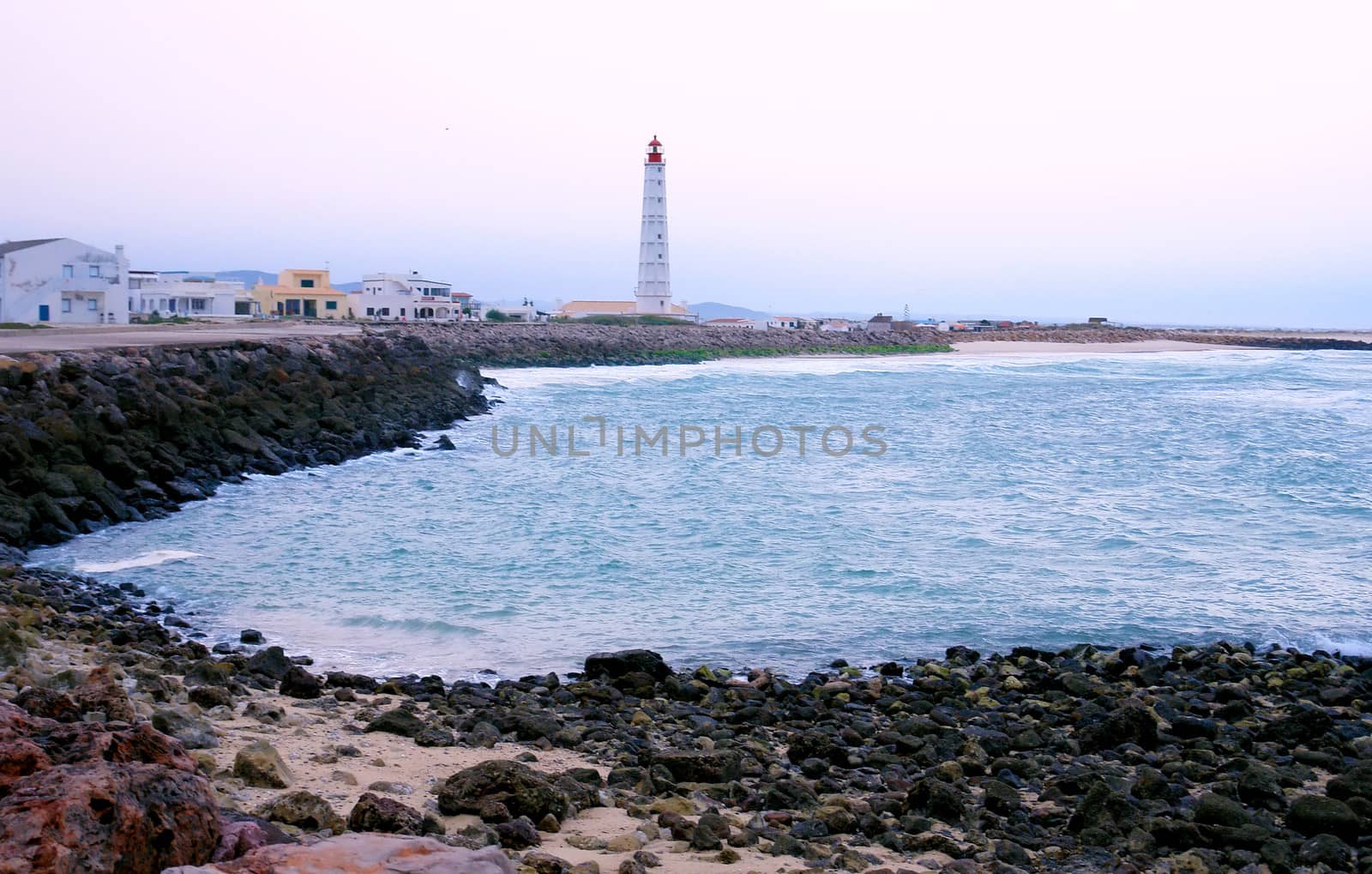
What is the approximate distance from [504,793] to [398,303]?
6097 centimetres

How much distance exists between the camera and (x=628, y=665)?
24.4 ft

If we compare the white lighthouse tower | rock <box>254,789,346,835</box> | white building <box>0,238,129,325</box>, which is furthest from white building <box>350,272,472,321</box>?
rock <box>254,789,346,835</box>

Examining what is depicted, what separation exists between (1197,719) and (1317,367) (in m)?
55.6

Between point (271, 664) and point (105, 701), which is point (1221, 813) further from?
point (271, 664)

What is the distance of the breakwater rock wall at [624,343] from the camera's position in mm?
46125

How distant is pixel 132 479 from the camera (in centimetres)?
1327

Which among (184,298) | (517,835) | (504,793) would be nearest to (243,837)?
(517,835)

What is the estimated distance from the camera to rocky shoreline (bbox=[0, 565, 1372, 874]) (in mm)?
3248

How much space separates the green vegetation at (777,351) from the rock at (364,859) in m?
48.7

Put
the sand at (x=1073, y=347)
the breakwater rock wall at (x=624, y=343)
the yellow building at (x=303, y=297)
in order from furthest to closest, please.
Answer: the sand at (x=1073, y=347) → the yellow building at (x=303, y=297) → the breakwater rock wall at (x=624, y=343)

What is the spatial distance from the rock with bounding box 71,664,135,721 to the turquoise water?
2953 millimetres

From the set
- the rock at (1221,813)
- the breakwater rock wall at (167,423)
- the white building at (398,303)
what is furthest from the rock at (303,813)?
the white building at (398,303)

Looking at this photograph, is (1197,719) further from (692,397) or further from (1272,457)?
(692,397)

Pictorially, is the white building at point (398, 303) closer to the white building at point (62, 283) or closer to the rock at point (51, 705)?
the white building at point (62, 283)
